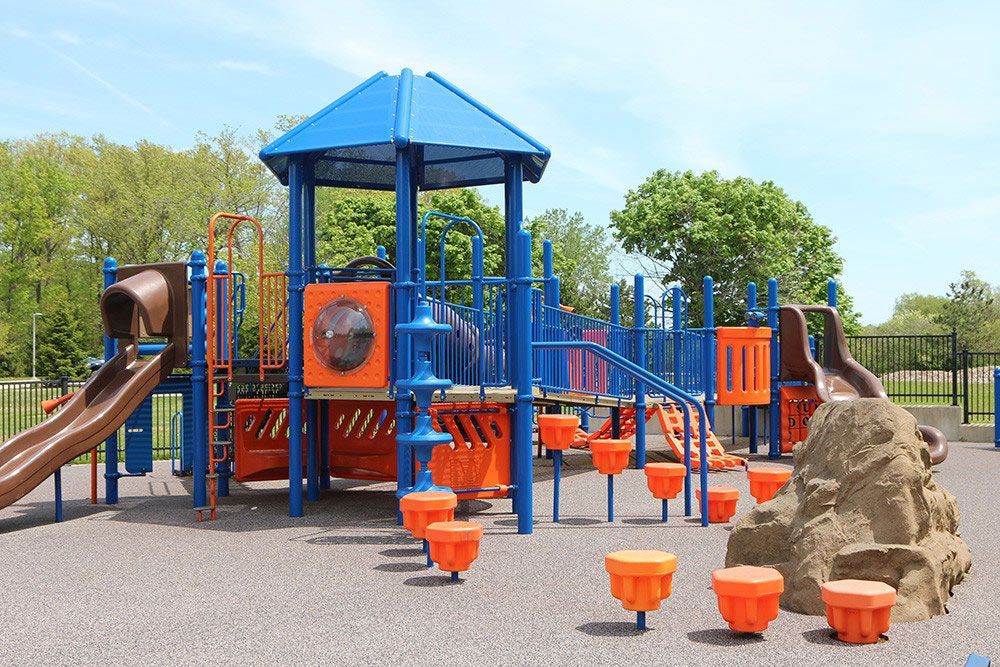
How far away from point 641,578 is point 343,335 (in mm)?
5436

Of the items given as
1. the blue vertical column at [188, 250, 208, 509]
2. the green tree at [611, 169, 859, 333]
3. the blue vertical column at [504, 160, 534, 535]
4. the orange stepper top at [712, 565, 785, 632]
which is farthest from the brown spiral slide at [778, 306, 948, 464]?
the green tree at [611, 169, 859, 333]

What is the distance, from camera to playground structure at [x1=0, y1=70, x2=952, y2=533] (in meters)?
10.1

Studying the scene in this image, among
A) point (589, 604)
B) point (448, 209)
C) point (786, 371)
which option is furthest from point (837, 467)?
point (448, 209)

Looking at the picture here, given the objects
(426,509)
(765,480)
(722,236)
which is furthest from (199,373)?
(722,236)

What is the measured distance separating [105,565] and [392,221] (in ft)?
109

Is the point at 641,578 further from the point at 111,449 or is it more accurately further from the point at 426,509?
the point at 111,449

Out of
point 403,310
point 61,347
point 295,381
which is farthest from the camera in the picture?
point 61,347

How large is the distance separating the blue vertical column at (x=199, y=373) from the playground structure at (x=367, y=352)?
0.02 m

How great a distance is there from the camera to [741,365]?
1752 centimetres

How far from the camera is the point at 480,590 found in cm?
715

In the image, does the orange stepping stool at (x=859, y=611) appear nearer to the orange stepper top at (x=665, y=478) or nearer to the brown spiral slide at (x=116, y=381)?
the orange stepper top at (x=665, y=478)

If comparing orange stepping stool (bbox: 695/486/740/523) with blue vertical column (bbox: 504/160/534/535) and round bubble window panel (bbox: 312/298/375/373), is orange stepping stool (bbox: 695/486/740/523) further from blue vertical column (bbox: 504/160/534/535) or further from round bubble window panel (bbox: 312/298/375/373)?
round bubble window panel (bbox: 312/298/375/373)

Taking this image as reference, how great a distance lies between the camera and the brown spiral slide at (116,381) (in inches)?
414

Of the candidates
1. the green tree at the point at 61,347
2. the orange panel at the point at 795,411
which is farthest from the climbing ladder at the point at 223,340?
the green tree at the point at 61,347
